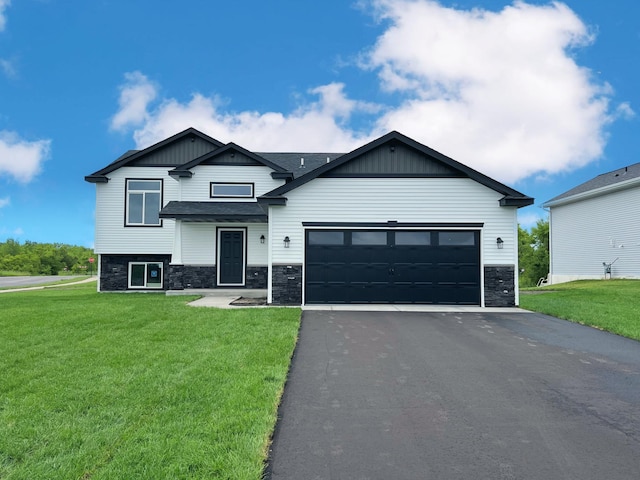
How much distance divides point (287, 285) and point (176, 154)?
876 cm

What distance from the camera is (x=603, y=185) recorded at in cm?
2375

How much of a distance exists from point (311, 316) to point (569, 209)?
2385 centimetres

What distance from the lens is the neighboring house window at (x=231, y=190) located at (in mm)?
16750

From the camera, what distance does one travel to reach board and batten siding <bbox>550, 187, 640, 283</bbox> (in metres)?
21.8

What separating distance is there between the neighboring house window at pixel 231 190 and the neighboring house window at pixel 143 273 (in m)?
4.19

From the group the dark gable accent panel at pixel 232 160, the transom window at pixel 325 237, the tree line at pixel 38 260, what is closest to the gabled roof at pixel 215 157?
the dark gable accent panel at pixel 232 160

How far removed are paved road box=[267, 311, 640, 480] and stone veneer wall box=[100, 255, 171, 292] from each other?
12.0 metres

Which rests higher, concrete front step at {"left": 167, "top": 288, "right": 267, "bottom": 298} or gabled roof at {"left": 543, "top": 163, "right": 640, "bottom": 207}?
gabled roof at {"left": 543, "top": 163, "right": 640, "bottom": 207}

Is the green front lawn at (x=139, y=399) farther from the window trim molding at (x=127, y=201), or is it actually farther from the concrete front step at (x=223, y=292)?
the window trim molding at (x=127, y=201)

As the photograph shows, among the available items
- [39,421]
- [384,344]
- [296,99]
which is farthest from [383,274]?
[296,99]

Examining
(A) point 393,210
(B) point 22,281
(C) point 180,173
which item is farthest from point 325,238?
(B) point 22,281

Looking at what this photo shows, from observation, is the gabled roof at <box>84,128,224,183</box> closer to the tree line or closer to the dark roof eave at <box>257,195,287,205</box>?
the dark roof eave at <box>257,195,287,205</box>

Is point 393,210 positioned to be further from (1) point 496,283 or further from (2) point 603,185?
(2) point 603,185

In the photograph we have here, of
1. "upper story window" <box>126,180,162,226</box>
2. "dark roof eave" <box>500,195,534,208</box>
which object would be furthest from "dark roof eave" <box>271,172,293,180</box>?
"dark roof eave" <box>500,195,534,208</box>
